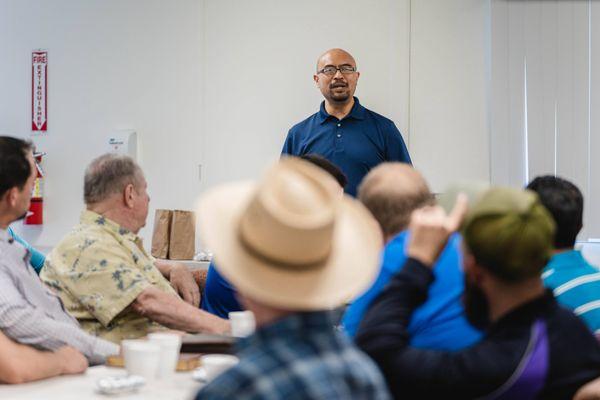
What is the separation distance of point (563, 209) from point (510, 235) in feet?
2.90

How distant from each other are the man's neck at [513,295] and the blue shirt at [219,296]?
5.26 ft

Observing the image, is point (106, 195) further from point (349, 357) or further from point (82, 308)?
point (349, 357)

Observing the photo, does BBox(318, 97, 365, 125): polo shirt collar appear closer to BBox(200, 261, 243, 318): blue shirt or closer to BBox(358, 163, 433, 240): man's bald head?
BBox(200, 261, 243, 318): blue shirt

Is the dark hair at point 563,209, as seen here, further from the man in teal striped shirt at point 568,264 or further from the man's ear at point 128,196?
the man's ear at point 128,196

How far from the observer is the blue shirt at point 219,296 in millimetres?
2996

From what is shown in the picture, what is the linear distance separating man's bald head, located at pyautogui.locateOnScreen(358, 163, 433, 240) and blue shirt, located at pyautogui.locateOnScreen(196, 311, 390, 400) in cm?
71

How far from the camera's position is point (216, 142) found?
18.1 ft

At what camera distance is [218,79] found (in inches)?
217

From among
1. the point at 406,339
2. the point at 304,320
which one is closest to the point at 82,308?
the point at 406,339

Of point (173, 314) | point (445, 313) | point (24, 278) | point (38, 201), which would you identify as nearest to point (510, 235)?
point (445, 313)

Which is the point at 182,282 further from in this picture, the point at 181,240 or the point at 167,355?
the point at 181,240

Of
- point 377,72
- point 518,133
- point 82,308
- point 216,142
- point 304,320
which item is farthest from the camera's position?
point 216,142

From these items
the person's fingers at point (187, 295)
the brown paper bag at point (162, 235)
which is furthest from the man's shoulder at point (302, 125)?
the person's fingers at point (187, 295)

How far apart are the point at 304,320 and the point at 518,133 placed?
12.6 feet
